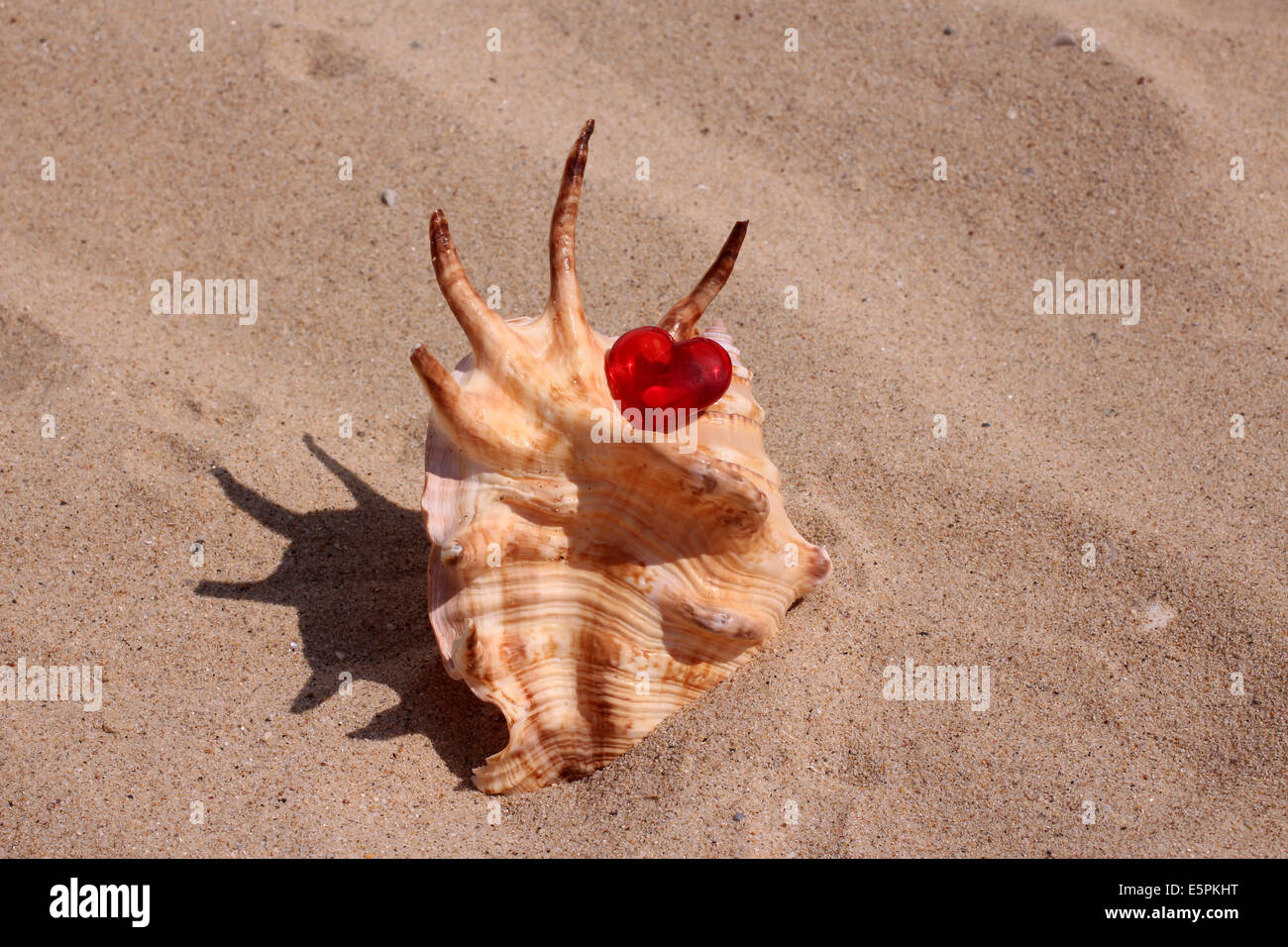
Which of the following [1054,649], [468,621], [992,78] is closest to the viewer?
[468,621]

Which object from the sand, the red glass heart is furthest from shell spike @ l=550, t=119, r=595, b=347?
the sand

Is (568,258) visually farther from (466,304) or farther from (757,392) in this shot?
(757,392)

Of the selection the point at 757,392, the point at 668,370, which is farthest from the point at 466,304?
the point at 757,392

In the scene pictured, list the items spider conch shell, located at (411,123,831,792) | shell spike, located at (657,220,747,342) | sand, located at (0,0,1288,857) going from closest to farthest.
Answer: spider conch shell, located at (411,123,831,792) < sand, located at (0,0,1288,857) < shell spike, located at (657,220,747,342)

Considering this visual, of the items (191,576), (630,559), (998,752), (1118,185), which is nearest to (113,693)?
(191,576)

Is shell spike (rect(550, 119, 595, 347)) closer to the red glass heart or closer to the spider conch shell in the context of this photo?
the spider conch shell

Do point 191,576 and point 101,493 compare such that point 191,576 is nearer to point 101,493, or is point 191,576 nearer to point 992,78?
point 101,493
